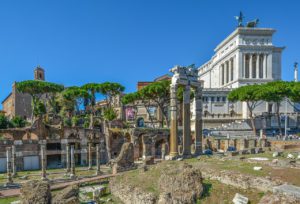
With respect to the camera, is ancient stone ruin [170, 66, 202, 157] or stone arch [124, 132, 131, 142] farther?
stone arch [124, 132, 131, 142]

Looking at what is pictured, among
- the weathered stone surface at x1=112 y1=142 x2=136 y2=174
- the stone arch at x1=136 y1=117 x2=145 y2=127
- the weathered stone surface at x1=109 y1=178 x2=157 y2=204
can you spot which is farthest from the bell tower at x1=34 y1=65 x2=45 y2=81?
the weathered stone surface at x1=109 y1=178 x2=157 y2=204

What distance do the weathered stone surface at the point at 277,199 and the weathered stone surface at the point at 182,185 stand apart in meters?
2.79

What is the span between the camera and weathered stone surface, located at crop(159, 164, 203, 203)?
11305mm

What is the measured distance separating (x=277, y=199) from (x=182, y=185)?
4.08 m

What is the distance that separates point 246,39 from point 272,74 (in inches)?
467

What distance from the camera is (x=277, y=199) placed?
9555mm

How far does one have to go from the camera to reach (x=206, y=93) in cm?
5934

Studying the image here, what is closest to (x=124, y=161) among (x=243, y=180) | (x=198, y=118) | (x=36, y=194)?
(x=198, y=118)

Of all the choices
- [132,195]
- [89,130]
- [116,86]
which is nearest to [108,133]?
[89,130]

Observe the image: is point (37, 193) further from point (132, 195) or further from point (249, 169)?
point (249, 169)

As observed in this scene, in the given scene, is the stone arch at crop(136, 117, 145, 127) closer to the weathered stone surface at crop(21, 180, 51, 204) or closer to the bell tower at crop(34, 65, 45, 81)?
the bell tower at crop(34, 65, 45, 81)

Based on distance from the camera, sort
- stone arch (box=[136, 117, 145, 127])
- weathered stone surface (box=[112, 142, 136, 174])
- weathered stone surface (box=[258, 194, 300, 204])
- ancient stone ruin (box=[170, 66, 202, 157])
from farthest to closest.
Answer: stone arch (box=[136, 117, 145, 127]) → ancient stone ruin (box=[170, 66, 202, 157]) → weathered stone surface (box=[112, 142, 136, 174]) → weathered stone surface (box=[258, 194, 300, 204])

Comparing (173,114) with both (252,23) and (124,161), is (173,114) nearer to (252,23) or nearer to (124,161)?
(124,161)

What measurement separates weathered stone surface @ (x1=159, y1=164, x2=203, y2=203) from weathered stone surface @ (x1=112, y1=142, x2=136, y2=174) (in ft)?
35.7
